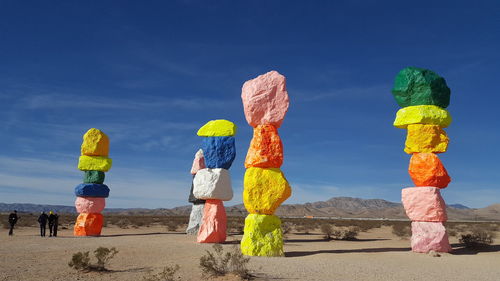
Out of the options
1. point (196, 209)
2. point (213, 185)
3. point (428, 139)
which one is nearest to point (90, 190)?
point (196, 209)

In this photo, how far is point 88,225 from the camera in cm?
1791

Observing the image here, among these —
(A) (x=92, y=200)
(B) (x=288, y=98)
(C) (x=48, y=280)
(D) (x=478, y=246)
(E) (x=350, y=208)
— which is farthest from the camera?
(E) (x=350, y=208)

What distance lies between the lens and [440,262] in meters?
11.0

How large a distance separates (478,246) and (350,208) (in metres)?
138

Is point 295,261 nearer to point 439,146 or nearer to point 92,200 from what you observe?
point 439,146

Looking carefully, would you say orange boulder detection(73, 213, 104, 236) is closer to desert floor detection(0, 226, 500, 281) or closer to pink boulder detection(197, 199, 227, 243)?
desert floor detection(0, 226, 500, 281)

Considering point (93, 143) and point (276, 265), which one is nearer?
point (276, 265)

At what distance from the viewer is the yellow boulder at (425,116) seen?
13.1 meters

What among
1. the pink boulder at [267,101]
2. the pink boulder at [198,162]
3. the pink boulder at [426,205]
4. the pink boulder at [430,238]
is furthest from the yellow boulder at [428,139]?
the pink boulder at [198,162]

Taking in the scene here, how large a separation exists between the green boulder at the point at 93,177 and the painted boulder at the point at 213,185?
6258 mm

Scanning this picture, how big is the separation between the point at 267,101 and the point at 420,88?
5.48 m

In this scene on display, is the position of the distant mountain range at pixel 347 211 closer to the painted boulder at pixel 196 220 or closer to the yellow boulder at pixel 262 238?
the painted boulder at pixel 196 220

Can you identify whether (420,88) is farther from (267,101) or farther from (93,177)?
(93,177)

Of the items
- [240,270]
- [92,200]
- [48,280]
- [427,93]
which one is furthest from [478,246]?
[92,200]
